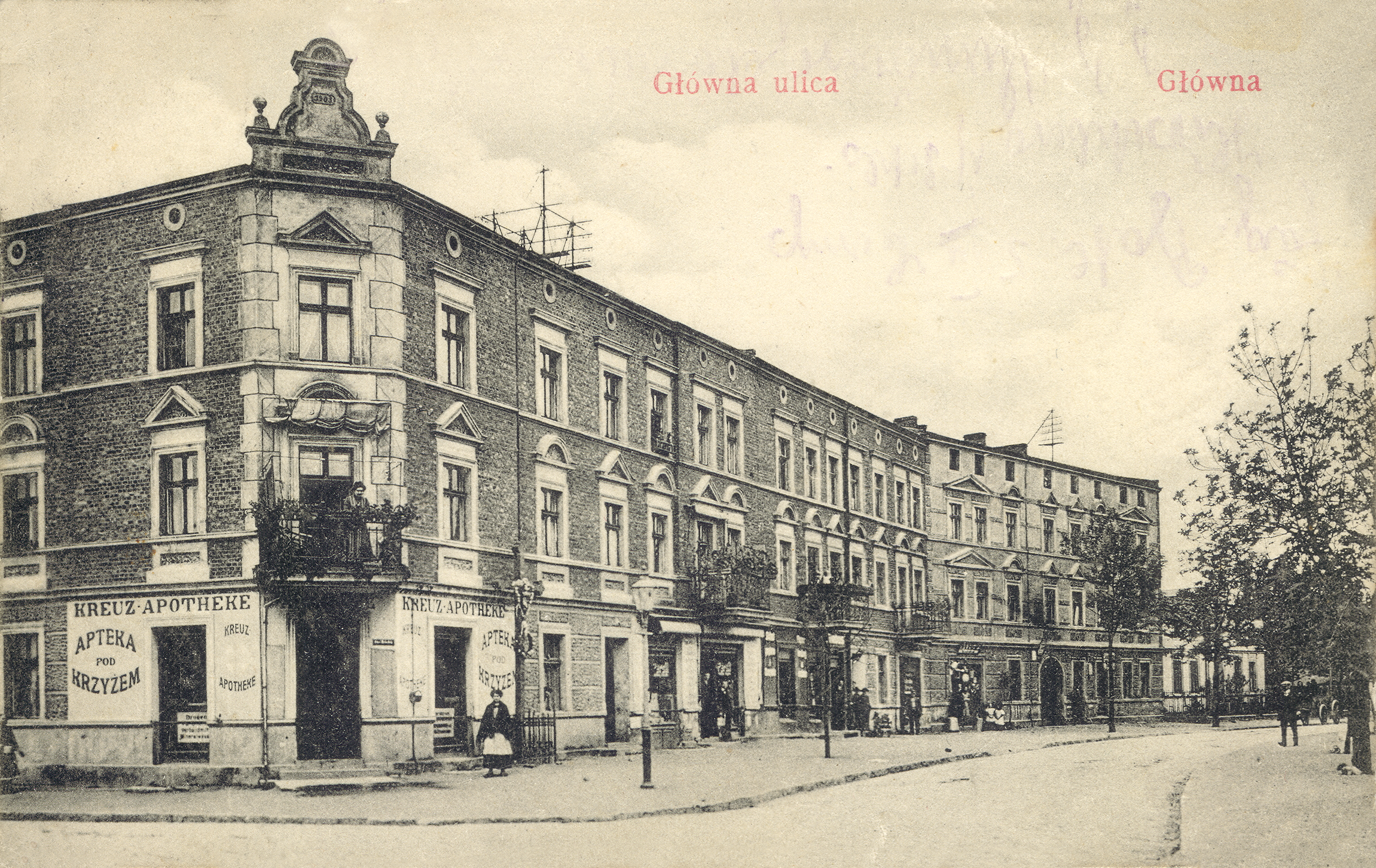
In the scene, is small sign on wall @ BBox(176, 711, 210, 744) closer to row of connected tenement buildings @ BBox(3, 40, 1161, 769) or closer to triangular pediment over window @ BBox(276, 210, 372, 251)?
row of connected tenement buildings @ BBox(3, 40, 1161, 769)

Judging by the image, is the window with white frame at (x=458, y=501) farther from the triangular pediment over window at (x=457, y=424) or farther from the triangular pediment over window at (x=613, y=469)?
the triangular pediment over window at (x=613, y=469)

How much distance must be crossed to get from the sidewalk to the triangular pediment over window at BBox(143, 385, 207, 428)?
5.54m

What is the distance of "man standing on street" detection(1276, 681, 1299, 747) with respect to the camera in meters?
21.3

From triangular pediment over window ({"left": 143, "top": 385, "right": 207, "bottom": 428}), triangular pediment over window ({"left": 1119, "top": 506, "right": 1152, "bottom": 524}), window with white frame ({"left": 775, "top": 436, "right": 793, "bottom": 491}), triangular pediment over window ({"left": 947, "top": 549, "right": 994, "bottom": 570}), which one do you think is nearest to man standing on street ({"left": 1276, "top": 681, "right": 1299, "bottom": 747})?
window with white frame ({"left": 775, "top": 436, "right": 793, "bottom": 491})

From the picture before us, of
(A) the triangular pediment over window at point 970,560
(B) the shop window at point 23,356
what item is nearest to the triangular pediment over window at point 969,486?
(A) the triangular pediment over window at point 970,560

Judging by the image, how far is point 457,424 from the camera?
22859 millimetres

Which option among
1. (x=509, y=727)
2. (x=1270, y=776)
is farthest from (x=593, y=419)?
(x=1270, y=776)

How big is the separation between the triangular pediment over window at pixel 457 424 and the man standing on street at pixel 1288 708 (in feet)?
46.1

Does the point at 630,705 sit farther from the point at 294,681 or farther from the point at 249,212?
the point at 249,212

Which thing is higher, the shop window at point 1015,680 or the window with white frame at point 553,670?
the window with white frame at point 553,670

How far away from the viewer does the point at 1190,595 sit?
2375 centimetres

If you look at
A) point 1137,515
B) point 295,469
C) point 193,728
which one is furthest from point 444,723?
point 1137,515

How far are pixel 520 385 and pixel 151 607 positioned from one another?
26.3 feet

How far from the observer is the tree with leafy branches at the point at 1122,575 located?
48031mm
